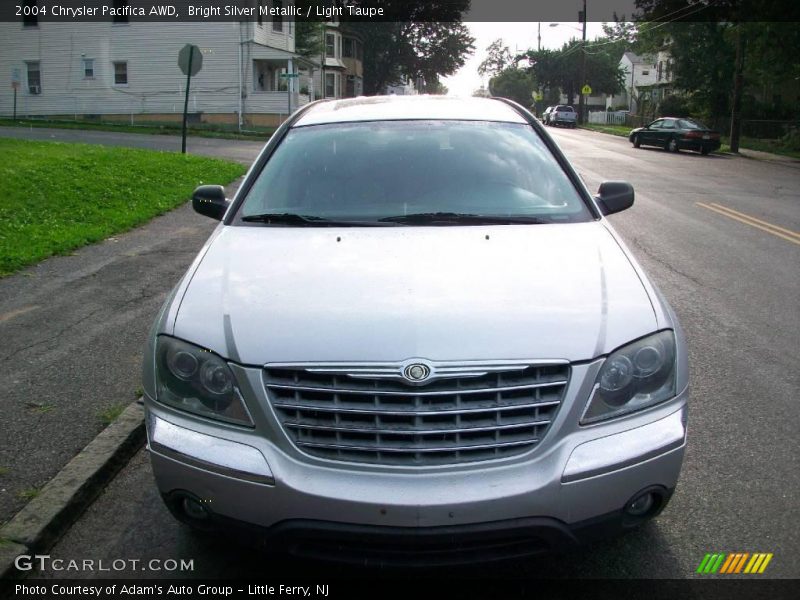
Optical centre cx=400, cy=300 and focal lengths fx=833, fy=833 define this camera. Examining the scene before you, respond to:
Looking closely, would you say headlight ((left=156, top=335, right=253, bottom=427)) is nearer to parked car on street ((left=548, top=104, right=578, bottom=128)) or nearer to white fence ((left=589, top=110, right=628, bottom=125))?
parked car on street ((left=548, top=104, right=578, bottom=128))

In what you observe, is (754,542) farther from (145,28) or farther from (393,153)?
(145,28)

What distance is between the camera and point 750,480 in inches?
153

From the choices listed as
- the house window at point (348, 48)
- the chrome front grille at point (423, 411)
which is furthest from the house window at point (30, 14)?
the chrome front grille at point (423, 411)

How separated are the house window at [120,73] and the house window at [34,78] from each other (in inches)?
152

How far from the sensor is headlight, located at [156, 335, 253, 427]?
2848 millimetres

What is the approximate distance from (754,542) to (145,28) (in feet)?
135

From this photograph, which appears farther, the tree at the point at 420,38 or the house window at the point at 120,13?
the tree at the point at 420,38

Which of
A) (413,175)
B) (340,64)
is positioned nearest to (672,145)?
(340,64)

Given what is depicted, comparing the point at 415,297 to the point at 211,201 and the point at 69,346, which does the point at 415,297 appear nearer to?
the point at 211,201

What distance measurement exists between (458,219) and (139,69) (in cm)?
3971

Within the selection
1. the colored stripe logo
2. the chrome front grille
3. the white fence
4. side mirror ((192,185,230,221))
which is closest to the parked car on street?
the white fence

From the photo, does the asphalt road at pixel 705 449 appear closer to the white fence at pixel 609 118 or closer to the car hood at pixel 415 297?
the car hood at pixel 415 297

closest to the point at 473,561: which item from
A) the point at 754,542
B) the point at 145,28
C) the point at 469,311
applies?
the point at 469,311

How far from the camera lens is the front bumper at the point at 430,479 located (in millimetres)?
2625
